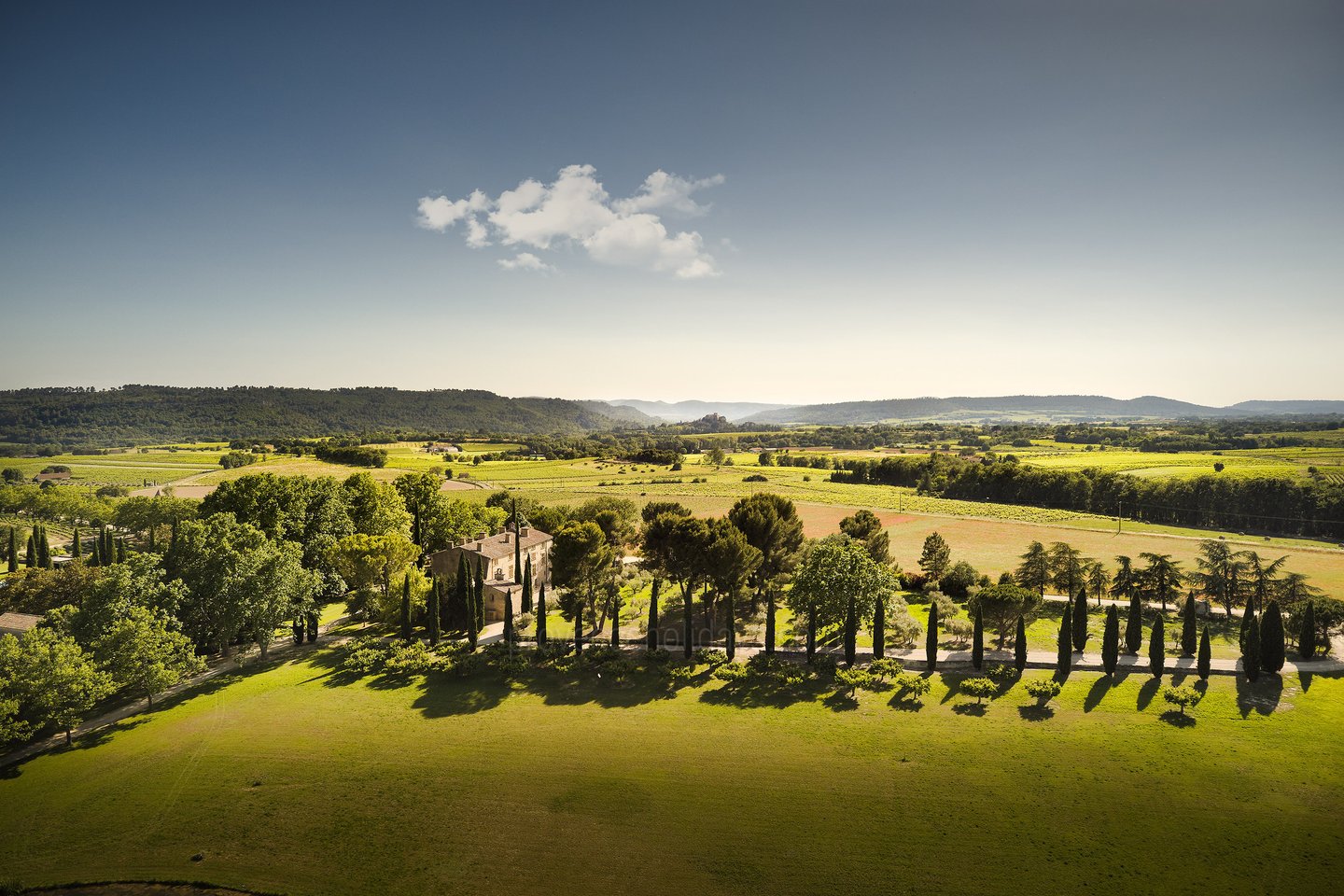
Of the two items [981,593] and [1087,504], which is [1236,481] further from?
[981,593]

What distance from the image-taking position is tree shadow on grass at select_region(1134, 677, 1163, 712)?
3165 cm

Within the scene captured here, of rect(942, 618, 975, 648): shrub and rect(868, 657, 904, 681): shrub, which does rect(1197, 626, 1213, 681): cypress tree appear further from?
rect(868, 657, 904, 681): shrub

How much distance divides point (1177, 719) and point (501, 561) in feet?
156

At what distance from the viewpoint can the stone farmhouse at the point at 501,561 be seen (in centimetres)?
4903

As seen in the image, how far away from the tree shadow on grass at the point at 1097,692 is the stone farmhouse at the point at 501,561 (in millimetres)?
39248

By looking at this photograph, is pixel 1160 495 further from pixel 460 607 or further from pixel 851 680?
pixel 460 607

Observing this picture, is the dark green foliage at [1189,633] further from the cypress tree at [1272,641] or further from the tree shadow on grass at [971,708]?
the tree shadow on grass at [971,708]

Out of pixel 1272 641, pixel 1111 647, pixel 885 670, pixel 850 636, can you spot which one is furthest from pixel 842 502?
pixel 885 670

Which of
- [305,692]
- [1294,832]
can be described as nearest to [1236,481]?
[1294,832]

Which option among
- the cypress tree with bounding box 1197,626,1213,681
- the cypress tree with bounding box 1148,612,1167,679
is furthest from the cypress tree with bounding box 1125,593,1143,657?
the cypress tree with bounding box 1197,626,1213,681

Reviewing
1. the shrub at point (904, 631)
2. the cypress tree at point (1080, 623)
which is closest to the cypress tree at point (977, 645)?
the shrub at point (904, 631)

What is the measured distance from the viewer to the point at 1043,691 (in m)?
32.6

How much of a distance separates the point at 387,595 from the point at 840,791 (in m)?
36.5

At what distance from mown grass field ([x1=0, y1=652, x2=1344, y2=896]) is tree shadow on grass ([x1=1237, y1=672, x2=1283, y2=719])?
19 centimetres
